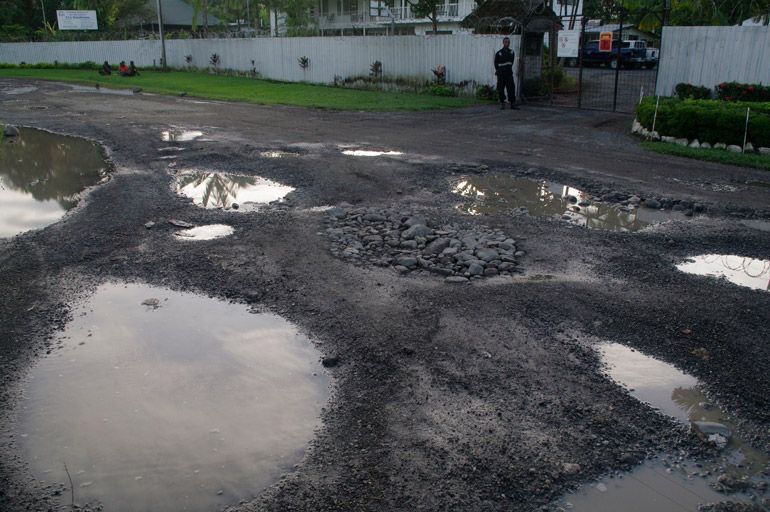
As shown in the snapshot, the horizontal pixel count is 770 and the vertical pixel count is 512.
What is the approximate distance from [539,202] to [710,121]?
6116 mm

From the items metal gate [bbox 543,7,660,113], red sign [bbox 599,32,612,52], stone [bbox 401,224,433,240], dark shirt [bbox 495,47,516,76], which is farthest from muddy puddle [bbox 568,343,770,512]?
red sign [bbox 599,32,612,52]

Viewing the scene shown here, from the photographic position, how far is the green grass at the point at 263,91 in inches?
877

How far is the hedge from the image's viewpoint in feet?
42.8

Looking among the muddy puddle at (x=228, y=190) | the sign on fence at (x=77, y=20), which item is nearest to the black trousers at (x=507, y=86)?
the muddy puddle at (x=228, y=190)

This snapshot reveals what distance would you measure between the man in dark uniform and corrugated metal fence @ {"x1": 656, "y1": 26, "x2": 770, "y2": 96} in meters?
4.22

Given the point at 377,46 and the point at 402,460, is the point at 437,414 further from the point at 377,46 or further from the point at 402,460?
the point at 377,46

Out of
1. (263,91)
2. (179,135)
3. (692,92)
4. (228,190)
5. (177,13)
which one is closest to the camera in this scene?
(228,190)

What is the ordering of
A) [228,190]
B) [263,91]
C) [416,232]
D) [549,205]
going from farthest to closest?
[263,91], [228,190], [549,205], [416,232]

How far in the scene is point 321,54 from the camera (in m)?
30.3

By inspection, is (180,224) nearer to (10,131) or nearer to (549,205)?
(549,205)

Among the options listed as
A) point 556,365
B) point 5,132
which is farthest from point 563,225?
point 5,132

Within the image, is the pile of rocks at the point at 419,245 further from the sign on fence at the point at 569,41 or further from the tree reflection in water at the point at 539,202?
the sign on fence at the point at 569,41

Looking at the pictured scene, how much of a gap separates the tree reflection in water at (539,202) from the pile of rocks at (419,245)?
1.26m

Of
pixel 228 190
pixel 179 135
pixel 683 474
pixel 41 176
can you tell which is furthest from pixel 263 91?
pixel 683 474
